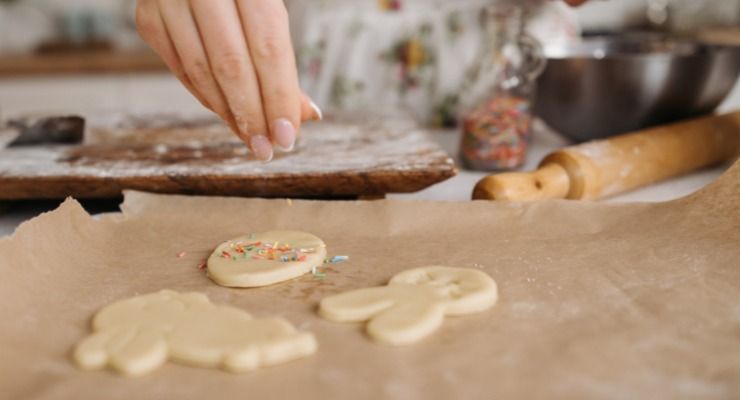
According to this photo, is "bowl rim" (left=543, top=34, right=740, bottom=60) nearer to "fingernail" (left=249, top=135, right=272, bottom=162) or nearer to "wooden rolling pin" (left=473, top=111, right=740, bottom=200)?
"wooden rolling pin" (left=473, top=111, right=740, bottom=200)

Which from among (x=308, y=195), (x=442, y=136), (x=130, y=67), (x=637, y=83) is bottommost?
(x=130, y=67)

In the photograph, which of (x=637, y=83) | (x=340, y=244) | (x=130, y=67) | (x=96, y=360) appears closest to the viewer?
(x=96, y=360)

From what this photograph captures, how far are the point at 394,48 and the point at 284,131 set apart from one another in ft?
3.76

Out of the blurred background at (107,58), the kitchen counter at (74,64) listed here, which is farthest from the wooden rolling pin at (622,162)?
the kitchen counter at (74,64)

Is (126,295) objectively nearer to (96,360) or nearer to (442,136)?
(96,360)

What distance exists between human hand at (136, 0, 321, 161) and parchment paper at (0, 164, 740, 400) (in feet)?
0.61

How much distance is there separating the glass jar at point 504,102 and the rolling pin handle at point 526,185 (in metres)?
0.21

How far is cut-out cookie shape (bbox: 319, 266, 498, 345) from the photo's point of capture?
72 centimetres

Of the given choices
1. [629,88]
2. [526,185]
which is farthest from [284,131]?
[629,88]

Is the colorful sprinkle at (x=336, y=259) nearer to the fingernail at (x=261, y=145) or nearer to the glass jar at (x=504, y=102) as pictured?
the fingernail at (x=261, y=145)

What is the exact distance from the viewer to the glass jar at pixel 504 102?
4.44 feet

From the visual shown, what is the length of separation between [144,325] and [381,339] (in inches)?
9.5

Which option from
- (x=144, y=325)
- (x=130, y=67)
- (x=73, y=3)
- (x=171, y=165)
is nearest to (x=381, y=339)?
(x=144, y=325)

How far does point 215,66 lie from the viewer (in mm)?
861
